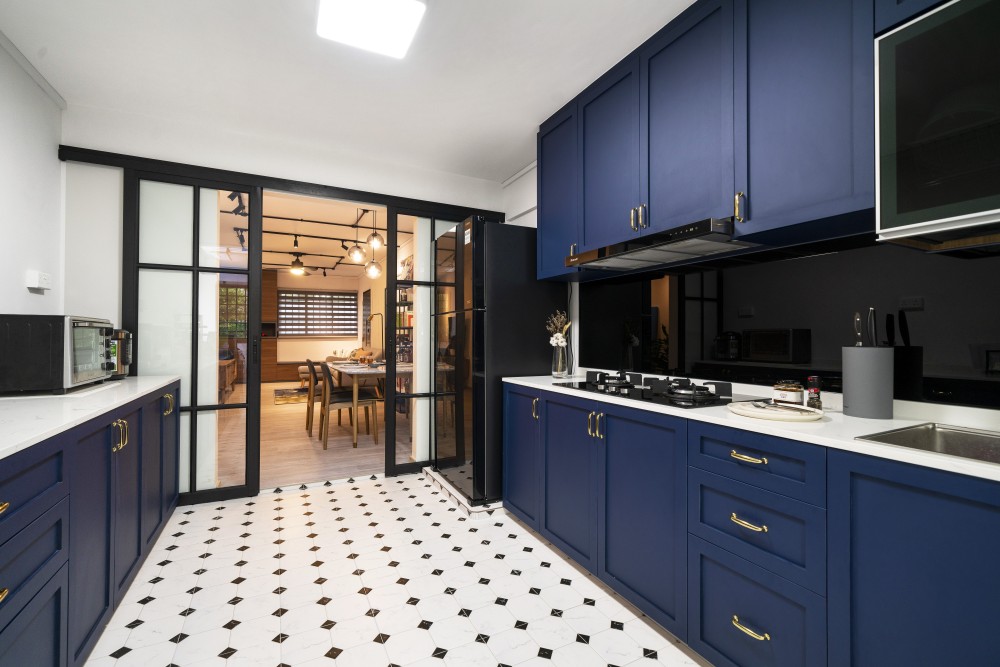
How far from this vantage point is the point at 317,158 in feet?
11.9

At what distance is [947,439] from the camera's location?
4.60ft

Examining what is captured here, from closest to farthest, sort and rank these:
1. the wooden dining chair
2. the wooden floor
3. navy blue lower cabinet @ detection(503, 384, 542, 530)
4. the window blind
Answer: navy blue lower cabinet @ detection(503, 384, 542, 530), the wooden floor, the wooden dining chair, the window blind

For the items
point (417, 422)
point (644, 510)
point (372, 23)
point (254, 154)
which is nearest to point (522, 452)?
point (644, 510)

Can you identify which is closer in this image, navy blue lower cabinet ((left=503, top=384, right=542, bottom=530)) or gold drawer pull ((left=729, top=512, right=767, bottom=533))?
gold drawer pull ((left=729, top=512, right=767, bottom=533))

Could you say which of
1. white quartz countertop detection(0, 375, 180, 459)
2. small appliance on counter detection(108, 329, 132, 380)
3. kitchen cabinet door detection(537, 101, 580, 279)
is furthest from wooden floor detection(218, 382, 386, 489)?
kitchen cabinet door detection(537, 101, 580, 279)

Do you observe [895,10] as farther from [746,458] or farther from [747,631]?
[747,631]

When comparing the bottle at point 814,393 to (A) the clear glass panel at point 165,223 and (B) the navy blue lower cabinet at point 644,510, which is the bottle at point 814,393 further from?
(A) the clear glass panel at point 165,223

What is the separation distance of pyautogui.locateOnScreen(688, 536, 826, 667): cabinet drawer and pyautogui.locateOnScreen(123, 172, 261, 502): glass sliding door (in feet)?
10.4

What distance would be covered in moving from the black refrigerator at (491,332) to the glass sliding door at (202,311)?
5.38ft

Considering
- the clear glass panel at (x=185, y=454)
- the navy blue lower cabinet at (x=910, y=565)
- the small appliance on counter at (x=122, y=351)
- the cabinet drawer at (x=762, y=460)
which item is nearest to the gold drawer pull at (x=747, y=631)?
the navy blue lower cabinet at (x=910, y=565)

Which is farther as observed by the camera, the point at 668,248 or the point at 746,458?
the point at 668,248

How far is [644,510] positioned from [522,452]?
3.64ft

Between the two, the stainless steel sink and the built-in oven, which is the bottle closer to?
the stainless steel sink

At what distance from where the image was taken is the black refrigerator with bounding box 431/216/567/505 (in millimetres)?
3113
